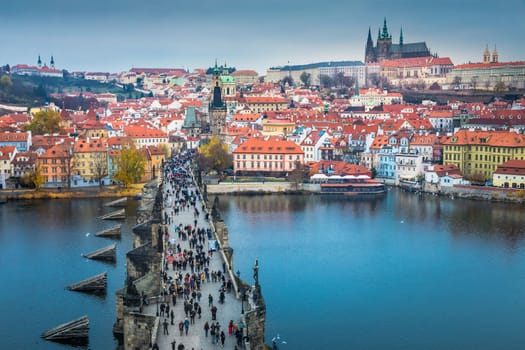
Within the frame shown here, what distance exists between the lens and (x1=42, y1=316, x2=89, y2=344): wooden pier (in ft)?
67.9

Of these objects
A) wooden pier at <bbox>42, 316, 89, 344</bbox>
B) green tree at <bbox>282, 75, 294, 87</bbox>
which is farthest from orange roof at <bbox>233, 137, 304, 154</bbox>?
green tree at <bbox>282, 75, 294, 87</bbox>

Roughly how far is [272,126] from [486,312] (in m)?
46.5

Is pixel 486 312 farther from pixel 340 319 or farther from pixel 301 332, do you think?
pixel 301 332

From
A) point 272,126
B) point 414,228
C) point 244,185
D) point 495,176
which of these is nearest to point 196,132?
point 272,126

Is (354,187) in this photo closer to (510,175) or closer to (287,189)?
(287,189)

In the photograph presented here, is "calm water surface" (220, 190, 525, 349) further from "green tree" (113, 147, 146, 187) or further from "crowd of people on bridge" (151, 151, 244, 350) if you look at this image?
"green tree" (113, 147, 146, 187)

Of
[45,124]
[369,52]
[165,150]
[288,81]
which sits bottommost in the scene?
[165,150]

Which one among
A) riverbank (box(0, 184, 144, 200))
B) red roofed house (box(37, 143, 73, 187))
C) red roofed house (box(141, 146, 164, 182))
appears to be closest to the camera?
riverbank (box(0, 184, 144, 200))

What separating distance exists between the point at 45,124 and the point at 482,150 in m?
36.6

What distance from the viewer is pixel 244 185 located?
4916 cm

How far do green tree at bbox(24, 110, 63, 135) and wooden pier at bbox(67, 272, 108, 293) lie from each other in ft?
130

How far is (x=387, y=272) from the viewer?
92.4ft

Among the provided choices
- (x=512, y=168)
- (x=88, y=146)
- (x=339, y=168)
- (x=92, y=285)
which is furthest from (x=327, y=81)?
(x=92, y=285)

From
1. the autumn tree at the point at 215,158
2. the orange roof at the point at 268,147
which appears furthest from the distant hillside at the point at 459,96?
the autumn tree at the point at 215,158
